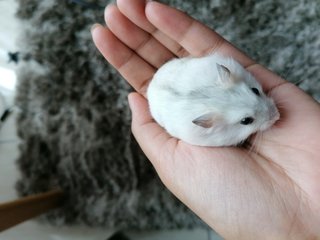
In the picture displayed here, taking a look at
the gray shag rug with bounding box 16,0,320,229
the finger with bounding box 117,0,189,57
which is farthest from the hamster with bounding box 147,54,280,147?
the gray shag rug with bounding box 16,0,320,229

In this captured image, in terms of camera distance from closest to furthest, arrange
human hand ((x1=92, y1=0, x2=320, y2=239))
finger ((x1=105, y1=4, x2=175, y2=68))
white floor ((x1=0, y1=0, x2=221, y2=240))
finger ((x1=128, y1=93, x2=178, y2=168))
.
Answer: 1. human hand ((x1=92, y1=0, x2=320, y2=239))
2. finger ((x1=128, y1=93, x2=178, y2=168))
3. finger ((x1=105, y1=4, x2=175, y2=68))
4. white floor ((x1=0, y1=0, x2=221, y2=240))

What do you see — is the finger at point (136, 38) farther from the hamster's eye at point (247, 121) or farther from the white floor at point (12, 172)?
the white floor at point (12, 172)

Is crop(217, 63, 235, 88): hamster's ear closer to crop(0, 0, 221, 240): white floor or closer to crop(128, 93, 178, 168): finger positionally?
crop(128, 93, 178, 168): finger

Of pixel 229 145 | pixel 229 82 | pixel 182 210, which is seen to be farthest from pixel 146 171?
pixel 229 82

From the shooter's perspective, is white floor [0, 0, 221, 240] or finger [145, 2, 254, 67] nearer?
finger [145, 2, 254, 67]

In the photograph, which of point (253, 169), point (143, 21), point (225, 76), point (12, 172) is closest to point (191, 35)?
point (143, 21)

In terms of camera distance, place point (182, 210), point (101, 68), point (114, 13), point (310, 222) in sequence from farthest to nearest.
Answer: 1. point (101, 68)
2. point (182, 210)
3. point (114, 13)
4. point (310, 222)

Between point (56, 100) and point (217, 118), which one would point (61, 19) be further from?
point (217, 118)

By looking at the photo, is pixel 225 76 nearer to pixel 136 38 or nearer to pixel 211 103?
pixel 211 103
